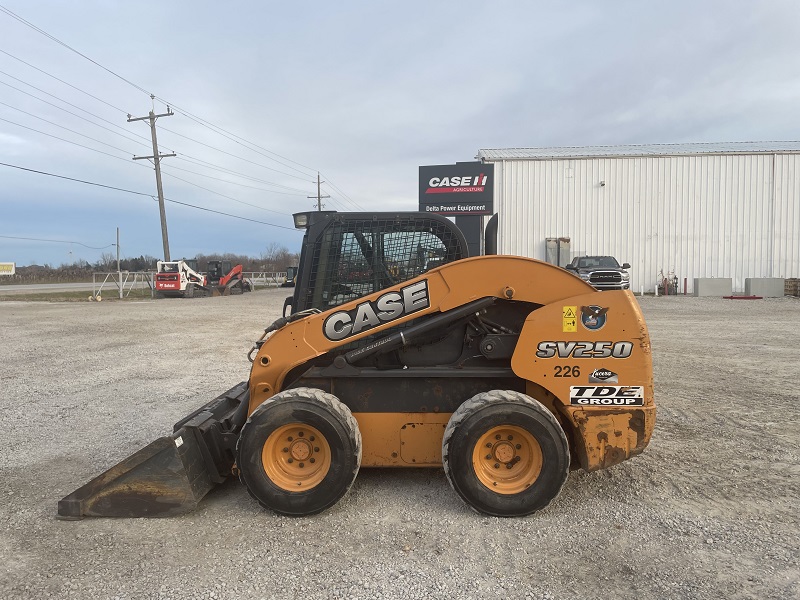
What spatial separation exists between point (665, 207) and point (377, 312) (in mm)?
27667

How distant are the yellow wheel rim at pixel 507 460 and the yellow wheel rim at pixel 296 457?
108 cm

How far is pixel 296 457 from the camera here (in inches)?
146

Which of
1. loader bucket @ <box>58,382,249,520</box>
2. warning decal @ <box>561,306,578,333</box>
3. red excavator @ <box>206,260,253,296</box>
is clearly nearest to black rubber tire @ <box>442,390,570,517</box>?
warning decal @ <box>561,306,578,333</box>

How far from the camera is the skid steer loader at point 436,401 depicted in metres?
3.54

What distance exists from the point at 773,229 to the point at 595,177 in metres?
9.43

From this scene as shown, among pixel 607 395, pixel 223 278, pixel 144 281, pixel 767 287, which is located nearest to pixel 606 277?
pixel 767 287

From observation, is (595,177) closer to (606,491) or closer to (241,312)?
(241,312)

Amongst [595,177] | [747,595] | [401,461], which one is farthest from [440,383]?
[595,177]

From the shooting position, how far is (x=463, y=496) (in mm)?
3541

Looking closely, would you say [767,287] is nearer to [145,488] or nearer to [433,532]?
[433,532]

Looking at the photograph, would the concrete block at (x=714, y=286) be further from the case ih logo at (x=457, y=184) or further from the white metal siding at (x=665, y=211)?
the case ih logo at (x=457, y=184)

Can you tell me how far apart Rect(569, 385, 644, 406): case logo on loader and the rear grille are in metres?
17.4

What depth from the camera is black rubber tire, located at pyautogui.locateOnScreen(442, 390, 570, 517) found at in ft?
11.4

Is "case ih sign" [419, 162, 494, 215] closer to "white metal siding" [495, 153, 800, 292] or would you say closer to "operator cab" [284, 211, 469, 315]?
"white metal siding" [495, 153, 800, 292]
